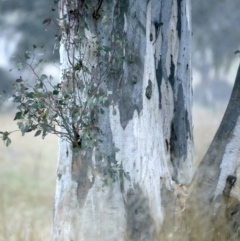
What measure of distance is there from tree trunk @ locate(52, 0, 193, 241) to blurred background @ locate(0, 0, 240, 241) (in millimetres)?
5819

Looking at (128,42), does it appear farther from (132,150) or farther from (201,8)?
(201,8)

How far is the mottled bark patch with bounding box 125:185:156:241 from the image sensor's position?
3.72 metres

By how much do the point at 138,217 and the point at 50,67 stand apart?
10.9 meters

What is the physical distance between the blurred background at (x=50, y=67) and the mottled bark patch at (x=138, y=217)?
582 cm

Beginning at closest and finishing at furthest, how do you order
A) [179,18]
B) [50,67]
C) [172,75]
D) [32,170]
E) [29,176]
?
[172,75] → [179,18] → [29,176] → [32,170] → [50,67]

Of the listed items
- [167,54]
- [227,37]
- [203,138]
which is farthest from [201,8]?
[167,54]

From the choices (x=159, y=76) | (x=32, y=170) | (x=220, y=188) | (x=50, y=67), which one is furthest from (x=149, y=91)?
(x=50, y=67)

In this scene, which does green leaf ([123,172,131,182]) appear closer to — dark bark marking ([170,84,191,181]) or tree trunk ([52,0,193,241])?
tree trunk ([52,0,193,241])

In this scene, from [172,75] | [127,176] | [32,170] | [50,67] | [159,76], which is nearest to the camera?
[127,176]

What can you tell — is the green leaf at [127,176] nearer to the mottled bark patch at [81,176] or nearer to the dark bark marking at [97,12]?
the mottled bark patch at [81,176]

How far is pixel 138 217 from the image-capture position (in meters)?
3.75

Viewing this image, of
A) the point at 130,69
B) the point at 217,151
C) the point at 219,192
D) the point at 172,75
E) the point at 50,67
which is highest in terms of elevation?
the point at 50,67

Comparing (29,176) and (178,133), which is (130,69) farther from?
(29,176)

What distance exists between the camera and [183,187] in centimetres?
392
